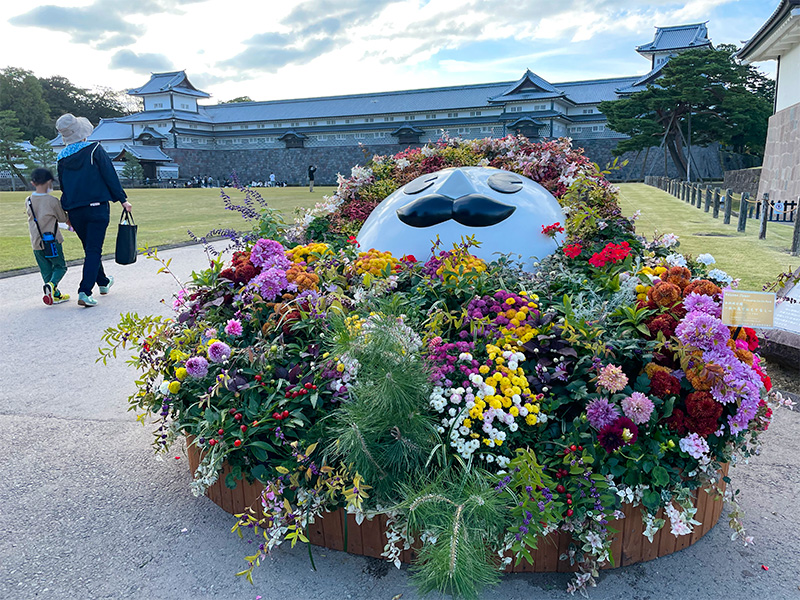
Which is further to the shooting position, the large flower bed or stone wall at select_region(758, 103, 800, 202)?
stone wall at select_region(758, 103, 800, 202)

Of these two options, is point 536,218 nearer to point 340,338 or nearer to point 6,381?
point 340,338

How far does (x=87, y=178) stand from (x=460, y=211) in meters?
4.23

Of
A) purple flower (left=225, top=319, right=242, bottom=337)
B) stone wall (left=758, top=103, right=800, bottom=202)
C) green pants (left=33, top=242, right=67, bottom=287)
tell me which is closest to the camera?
purple flower (left=225, top=319, right=242, bottom=337)

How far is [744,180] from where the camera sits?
25562 millimetres

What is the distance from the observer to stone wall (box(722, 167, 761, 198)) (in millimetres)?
23973

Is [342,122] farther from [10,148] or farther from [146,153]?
[10,148]

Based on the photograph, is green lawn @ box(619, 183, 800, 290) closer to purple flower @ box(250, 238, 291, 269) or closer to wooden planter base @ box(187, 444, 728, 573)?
wooden planter base @ box(187, 444, 728, 573)

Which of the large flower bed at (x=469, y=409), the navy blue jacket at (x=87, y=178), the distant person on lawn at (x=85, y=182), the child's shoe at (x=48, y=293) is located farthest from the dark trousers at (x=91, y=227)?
the large flower bed at (x=469, y=409)

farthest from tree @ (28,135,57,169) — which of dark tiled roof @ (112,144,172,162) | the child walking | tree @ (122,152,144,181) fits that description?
the child walking

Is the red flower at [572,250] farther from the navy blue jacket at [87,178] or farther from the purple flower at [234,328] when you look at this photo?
the navy blue jacket at [87,178]

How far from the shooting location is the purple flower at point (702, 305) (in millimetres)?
2643

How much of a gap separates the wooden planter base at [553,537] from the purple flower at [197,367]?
0.44 metres

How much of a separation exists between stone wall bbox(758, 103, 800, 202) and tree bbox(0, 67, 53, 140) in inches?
2358

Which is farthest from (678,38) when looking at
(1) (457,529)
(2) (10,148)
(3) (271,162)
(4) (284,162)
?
(2) (10,148)
